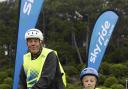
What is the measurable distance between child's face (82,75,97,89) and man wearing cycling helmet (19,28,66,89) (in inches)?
10.6

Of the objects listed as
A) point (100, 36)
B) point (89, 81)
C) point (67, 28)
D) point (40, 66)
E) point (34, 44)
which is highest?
point (34, 44)

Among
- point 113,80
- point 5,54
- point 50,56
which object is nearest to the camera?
point 50,56

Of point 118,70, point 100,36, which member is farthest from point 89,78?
point 118,70

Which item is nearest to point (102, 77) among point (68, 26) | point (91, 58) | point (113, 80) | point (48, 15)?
point (113, 80)

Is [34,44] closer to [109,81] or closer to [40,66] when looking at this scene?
[40,66]

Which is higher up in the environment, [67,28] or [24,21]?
[24,21]

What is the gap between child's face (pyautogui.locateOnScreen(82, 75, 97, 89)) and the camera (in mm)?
3530

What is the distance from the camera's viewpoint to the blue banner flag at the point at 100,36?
1236 centimetres

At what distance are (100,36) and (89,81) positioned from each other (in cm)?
940

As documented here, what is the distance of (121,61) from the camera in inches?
1156

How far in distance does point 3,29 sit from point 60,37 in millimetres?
3780

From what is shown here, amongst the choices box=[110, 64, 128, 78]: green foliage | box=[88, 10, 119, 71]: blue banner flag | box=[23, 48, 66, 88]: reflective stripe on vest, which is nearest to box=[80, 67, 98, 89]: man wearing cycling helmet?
box=[23, 48, 66, 88]: reflective stripe on vest

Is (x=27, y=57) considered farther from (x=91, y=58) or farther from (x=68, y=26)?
(x=68, y=26)

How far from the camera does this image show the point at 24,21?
9.43 metres
